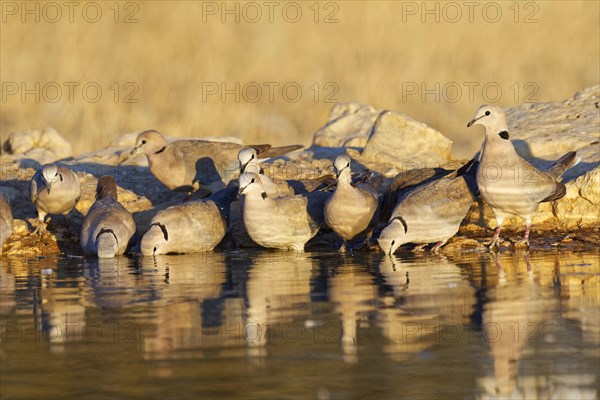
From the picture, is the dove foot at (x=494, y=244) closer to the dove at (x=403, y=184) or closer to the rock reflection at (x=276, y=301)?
the dove at (x=403, y=184)

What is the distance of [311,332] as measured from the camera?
251 inches

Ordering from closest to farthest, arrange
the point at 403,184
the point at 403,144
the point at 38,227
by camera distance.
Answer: the point at 403,184 < the point at 38,227 < the point at 403,144

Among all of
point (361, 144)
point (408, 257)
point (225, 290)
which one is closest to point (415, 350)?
point (225, 290)

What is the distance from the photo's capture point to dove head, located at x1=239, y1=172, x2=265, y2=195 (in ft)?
36.8

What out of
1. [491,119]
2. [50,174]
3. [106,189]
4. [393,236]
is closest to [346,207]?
[393,236]

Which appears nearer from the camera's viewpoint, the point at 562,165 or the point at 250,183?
the point at 250,183

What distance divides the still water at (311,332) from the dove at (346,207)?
1.47 meters

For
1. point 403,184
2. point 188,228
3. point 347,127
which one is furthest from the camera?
point 347,127

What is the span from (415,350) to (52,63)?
19853 mm

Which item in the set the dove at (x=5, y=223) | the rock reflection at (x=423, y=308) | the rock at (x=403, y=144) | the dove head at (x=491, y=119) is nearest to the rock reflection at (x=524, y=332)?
the rock reflection at (x=423, y=308)

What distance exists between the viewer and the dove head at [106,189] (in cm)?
1257

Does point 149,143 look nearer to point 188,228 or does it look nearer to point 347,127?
point 188,228

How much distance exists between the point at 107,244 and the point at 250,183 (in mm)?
1559

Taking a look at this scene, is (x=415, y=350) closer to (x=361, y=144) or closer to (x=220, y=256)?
(x=220, y=256)
